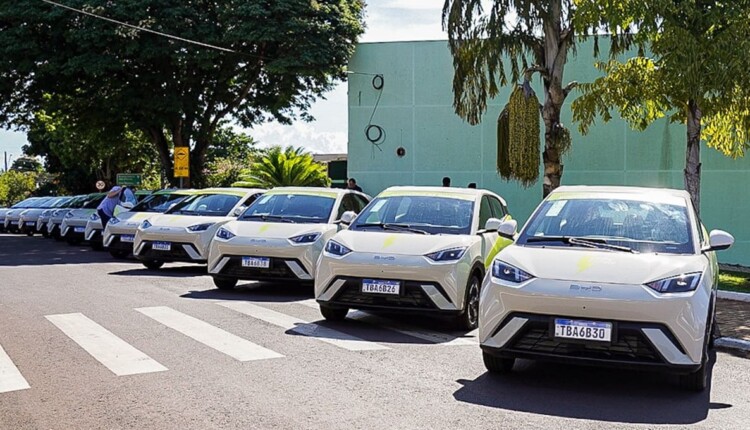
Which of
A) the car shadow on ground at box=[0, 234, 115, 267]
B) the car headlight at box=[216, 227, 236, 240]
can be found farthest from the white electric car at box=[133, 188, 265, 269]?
the car shadow on ground at box=[0, 234, 115, 267]

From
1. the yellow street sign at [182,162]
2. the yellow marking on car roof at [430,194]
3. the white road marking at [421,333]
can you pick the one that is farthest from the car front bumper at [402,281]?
the yellow street sign at [182,162]

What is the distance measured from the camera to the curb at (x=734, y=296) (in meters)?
12.1

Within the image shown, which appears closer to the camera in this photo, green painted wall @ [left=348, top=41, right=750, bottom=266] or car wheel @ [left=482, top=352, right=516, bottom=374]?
car wheel @ [left=482, top=352, right=516, bottom=374]

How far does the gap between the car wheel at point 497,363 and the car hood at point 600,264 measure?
0.82m

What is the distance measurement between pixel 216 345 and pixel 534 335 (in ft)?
10.3

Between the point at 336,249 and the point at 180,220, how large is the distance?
6.19 metres

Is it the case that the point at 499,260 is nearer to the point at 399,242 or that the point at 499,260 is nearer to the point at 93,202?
the point at 399,242

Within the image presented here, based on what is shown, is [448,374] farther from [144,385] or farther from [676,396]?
→ [144,385]

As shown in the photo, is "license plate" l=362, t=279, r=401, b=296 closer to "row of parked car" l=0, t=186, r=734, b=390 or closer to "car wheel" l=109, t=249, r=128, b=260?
"row of parked car" l=0, t=186, r=734, b=390

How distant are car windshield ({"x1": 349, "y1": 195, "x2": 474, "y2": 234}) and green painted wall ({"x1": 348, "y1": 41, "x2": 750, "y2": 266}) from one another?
46.3 feet

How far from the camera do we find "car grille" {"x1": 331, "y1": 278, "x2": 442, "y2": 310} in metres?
9.12

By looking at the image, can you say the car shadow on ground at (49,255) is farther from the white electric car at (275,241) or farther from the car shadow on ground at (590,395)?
the car shadow on ground at (590,395)

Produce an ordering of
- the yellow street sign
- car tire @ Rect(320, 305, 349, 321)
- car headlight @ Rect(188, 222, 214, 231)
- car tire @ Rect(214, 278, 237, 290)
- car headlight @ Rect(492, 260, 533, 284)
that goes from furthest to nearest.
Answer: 1. the yellow street sign
2. car headlight @ Rect(188, 222, 214, 231)
3. car tire @ Rect(214, 278, 237, 290)
4. car tire @ Rect(320, 305, 349, 321)
5. car headlight @ Rect(492, 260, 533, 284)

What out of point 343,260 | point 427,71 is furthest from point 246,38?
point 343,260
